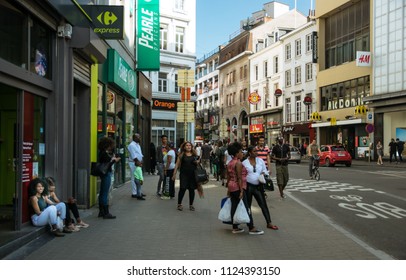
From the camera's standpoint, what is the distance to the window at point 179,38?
36594 millimetres

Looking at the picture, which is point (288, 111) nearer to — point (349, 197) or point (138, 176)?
point (349, 197)

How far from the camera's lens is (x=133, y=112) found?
19.0 m

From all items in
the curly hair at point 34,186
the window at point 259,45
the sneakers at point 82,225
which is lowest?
the sneakers at point 82,225

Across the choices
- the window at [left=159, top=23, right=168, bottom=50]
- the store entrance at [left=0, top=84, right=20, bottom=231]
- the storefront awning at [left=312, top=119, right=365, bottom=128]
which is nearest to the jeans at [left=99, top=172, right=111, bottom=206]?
the store entrance at [left=0, top=84, right=20, bottom=231]

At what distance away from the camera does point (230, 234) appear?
7.70 meters

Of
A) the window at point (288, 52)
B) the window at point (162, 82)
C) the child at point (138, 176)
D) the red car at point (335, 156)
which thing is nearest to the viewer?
the child at point (138, 176)

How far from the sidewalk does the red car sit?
20.9 metres

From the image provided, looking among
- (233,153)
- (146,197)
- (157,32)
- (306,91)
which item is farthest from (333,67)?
(233,153)

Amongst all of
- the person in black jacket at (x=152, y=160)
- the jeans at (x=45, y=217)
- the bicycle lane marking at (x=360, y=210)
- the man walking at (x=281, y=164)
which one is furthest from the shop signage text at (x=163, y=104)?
the jeans at (x=45, y=217)

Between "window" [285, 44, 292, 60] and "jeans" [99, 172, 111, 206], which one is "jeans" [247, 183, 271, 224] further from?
"window" [285, 44, 292, 60]

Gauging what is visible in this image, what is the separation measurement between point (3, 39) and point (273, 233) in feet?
16.8

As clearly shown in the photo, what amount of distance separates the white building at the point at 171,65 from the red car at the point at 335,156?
36.7ft

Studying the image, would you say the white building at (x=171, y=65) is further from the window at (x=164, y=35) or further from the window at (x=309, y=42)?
the window at (x=309, y=42)

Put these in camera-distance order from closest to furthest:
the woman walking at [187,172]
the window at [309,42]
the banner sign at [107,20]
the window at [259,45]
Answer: the banner sign at [107,20] → the woman walking at [187,172] → the window at [309,42] → the window at [259,45]
